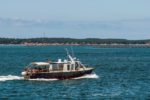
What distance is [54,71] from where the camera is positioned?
285ft

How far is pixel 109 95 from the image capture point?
67375 millimetres

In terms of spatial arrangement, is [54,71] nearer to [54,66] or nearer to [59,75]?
[59,75]

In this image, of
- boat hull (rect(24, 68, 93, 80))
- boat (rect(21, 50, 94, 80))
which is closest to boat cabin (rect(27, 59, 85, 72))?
boat (rect(21, 50, 94, 80))

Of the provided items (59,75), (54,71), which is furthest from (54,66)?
(59,75)

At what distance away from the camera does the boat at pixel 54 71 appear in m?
86.2

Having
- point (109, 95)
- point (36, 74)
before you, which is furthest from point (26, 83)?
point (109, 95)

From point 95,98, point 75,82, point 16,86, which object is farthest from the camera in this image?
point 75,82

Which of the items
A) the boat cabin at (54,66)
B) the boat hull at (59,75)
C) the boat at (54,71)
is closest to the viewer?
the boat hull at (59,75)

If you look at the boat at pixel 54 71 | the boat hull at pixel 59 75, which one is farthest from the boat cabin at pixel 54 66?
the boat hull at pixel 59 75

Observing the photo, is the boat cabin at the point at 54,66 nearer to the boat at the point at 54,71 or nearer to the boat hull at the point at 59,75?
the boat at the point at 54,71

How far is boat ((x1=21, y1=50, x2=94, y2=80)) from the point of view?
8619cm

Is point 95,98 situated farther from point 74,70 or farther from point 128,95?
point 74,70

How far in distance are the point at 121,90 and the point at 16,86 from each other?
13.9m

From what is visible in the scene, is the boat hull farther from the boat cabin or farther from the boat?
the boat cabin
